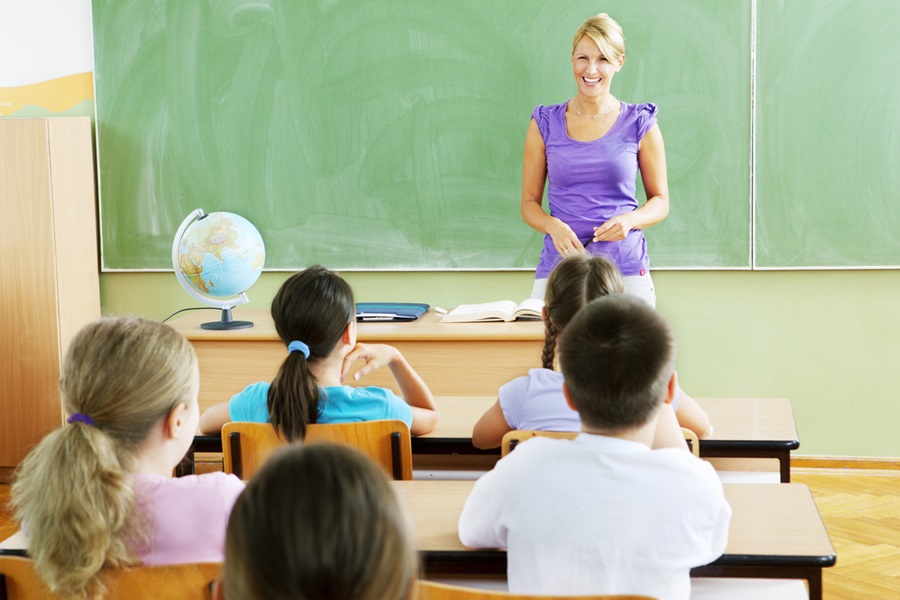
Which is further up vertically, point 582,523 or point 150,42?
point 150,42

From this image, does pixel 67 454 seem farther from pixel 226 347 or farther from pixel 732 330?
pixel 732 330

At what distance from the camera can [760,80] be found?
399 centimetres

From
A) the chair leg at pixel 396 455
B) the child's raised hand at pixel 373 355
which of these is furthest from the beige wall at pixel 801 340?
the chair leg at pixel 396 455

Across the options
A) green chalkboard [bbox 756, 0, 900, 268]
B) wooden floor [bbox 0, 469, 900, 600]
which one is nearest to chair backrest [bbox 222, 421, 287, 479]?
wooden floor [bbox 0, 469, 900, 600]

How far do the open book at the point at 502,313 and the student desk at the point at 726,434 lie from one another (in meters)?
1.06

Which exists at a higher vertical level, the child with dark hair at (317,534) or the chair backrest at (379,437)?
the child with dark hair at (317,534)

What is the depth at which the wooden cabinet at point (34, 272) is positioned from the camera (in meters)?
4.07

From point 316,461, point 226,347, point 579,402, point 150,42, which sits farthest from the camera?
point 150,42

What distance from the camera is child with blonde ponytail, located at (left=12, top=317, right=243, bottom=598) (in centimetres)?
128

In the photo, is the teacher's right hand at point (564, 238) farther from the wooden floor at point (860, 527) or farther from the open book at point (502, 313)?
the wooden floor at point (860, 527)

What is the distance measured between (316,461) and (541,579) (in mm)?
620

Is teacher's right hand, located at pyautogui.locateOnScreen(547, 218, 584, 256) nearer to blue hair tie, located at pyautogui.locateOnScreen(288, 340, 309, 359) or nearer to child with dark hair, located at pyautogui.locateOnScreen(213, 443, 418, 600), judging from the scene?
blue hair tie, located at pyautogui.locateOnScreen(288, 340, 309, 359)

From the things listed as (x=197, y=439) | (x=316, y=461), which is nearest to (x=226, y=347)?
(x=197, y=439)

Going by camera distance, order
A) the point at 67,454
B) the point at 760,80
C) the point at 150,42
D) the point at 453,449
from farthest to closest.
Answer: the point at 150,42 → the point at 760,80 → the point at 453,449 → the point at 67,454
